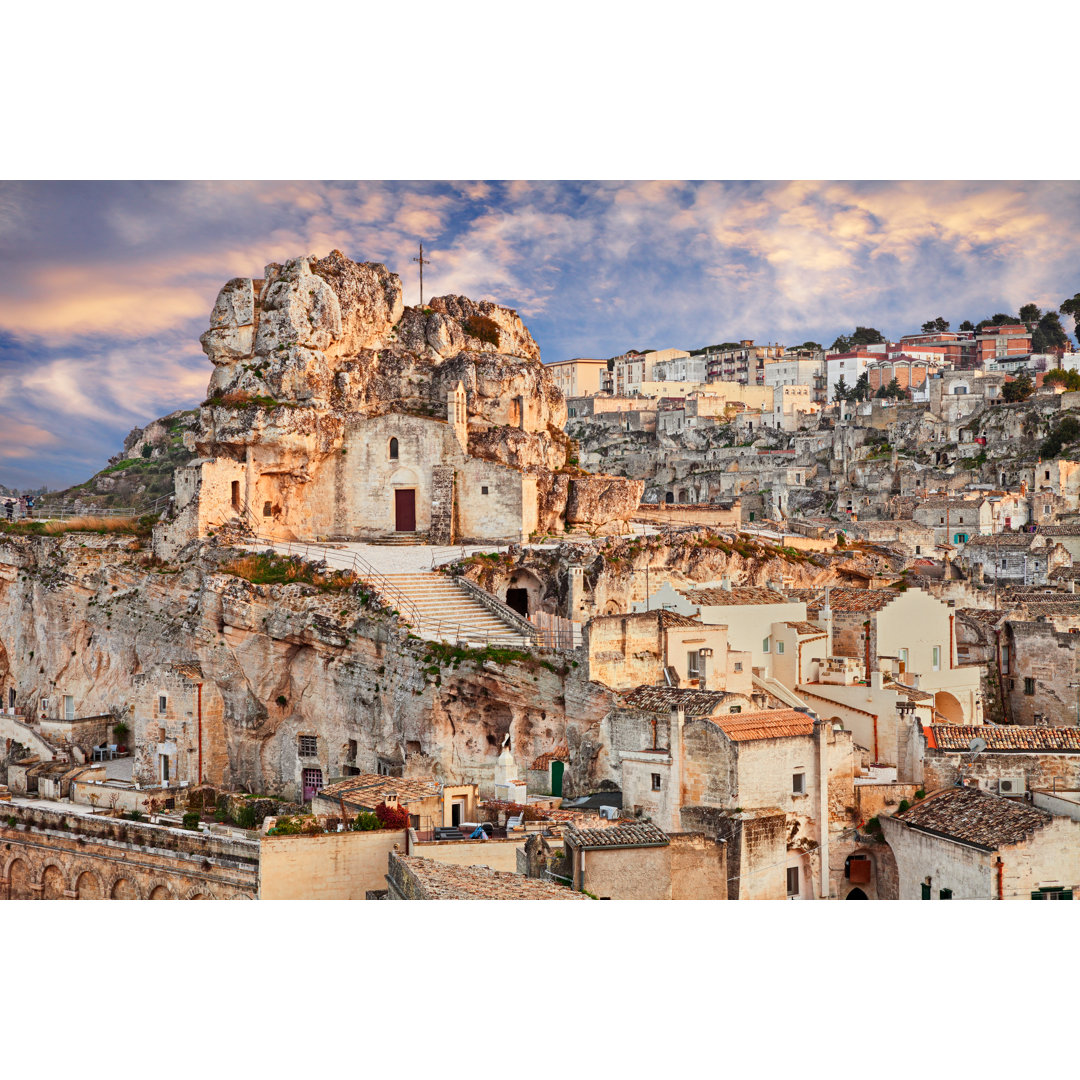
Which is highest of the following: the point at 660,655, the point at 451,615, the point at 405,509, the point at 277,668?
the point at 405,509

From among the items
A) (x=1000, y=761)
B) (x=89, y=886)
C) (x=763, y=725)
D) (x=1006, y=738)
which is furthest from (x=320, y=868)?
(x=1006, y=738)

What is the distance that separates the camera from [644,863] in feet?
40.0

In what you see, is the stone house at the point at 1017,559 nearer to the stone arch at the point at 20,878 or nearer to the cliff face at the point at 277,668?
the cliff face at the point at 277,668

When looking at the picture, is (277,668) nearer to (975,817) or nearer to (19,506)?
(19,506)

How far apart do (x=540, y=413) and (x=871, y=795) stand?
15957 millimetres

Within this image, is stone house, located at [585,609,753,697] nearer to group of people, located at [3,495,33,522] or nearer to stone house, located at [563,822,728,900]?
stone house, located at [563,822,728,900]

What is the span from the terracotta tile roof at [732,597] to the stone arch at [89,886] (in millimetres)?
9693

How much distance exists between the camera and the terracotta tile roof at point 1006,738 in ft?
53.5

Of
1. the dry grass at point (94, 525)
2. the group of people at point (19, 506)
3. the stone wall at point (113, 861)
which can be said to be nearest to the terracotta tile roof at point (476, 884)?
the stone wall at point (113, 861)

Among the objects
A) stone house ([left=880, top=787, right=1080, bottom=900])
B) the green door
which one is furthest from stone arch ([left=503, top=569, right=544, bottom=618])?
stone house ([left=880, top=787, right=1080, bottom=900])

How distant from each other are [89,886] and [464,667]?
6154 mm

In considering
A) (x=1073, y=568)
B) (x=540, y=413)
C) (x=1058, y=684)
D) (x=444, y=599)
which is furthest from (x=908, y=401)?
(x=444, y=599)

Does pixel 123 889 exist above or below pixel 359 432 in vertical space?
below

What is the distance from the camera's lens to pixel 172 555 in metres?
24.3
